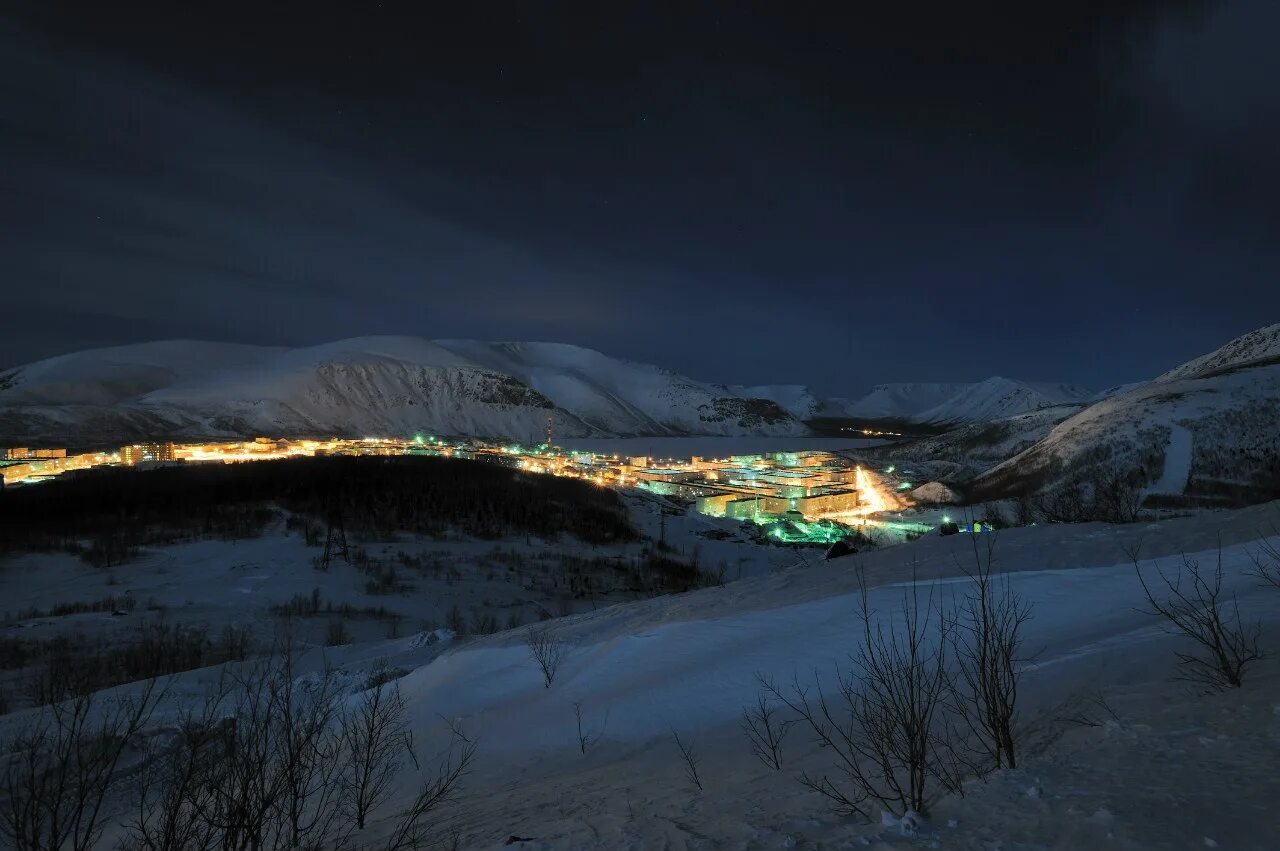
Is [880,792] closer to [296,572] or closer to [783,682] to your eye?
[783,682]

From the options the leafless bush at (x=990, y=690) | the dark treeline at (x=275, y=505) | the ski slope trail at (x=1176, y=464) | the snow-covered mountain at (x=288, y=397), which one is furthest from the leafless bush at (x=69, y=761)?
the snow-covered mountain at (x=288, y=397)

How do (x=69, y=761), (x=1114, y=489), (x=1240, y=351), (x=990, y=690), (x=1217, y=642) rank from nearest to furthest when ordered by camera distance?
(x=990, y=690) < (x=1217, y=642) < (x=69, y=761) < (x=1114, y=489) < (x=1240, y=351)

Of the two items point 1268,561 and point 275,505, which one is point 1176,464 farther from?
point 275,505

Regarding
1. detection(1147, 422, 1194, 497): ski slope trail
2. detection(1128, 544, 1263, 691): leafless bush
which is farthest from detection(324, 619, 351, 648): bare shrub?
detection(1147, 422, 1194, 497): ski slope trail

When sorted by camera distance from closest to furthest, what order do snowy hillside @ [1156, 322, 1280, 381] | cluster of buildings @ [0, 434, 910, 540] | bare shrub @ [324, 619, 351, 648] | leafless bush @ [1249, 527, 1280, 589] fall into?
leafless bush @ [1249, 527, 1280, 589] → bare shrub @ [324, 619, 351, 648] → snowy hillside @ [1156, 322, 1280, 381] → cluster of buildings @ [0, 434, 910, 540]

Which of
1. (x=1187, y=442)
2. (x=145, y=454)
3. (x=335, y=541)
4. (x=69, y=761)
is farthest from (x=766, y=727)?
(x=145, y=454)

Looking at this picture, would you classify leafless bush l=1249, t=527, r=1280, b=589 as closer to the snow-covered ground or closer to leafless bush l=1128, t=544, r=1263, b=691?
the snow-covered ground

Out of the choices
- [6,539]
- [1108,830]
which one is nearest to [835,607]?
[1108,830]
